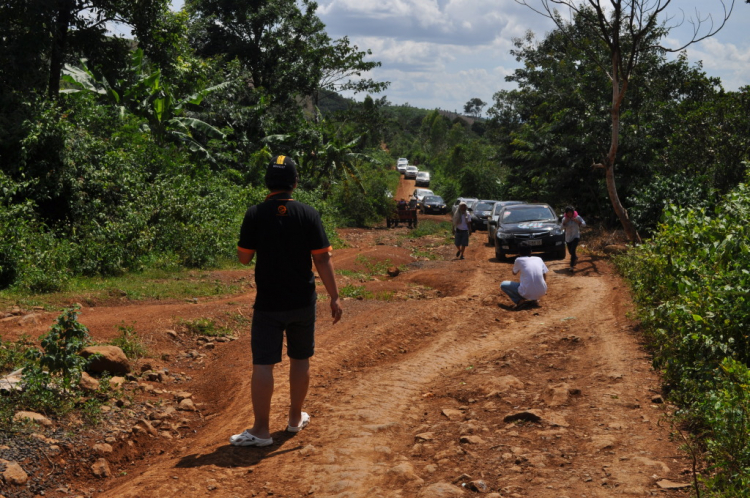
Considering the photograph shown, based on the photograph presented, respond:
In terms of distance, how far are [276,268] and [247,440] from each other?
3.98 ft

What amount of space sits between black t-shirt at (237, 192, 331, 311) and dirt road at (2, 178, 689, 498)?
42.6 inches

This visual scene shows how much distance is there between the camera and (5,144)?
13.4 metres

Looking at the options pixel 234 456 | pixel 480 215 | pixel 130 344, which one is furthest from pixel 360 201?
pixel 234 456

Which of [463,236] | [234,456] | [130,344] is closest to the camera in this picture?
[234,456]

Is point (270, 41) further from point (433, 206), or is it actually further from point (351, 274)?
point (351, 274)

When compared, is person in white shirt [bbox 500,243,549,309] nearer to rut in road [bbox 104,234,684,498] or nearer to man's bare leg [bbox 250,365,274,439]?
rut in road [bbox 104,234,684,498]

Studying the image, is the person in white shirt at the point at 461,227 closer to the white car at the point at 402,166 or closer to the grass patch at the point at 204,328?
the grass patch at the point at 204,328

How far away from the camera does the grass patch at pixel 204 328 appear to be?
29.0ft

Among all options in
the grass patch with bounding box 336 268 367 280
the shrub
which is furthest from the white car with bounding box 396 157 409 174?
the shrub

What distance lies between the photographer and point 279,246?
465 centimetres

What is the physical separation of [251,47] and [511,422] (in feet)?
107

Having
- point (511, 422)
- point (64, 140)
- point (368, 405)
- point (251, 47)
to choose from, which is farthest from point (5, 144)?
point (251, 47)

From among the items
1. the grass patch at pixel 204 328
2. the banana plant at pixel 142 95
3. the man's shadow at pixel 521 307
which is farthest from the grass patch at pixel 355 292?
the banana plant at pixel 142 95

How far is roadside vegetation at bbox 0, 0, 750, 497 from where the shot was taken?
563cm
